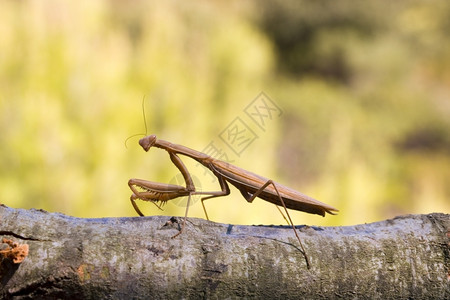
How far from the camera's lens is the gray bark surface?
1027mm

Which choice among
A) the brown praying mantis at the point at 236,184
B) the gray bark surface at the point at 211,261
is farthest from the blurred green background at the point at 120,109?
the gray bark surface at the point at 211,261

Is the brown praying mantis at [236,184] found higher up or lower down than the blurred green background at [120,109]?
lower down

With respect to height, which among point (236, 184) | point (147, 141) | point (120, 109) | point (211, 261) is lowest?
point (211, 261)

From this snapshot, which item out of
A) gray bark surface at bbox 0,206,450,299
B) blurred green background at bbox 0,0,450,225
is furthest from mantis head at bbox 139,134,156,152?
gray bark surface at bbox 0,206,450,299

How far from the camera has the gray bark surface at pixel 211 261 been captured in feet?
3.37

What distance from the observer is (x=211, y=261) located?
3.57ft

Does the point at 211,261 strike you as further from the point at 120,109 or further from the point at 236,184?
the point at 120,109

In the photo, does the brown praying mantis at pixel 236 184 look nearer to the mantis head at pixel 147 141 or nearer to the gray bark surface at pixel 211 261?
the mantis head at pixel 147 141

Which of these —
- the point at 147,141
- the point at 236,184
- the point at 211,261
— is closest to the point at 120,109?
the point at 147,141

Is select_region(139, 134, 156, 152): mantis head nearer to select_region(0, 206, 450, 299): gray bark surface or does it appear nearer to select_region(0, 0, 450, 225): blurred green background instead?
select_region(0, 0, 450, 225): blurred green background

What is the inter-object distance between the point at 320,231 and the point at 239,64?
14.0 ft

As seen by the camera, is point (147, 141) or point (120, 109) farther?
point (120, 109)

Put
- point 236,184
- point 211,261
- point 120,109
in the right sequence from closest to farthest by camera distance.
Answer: point 211,261 → point 236,184 → point 120,109

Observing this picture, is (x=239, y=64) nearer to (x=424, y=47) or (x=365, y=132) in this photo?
(x=365, y=132)
